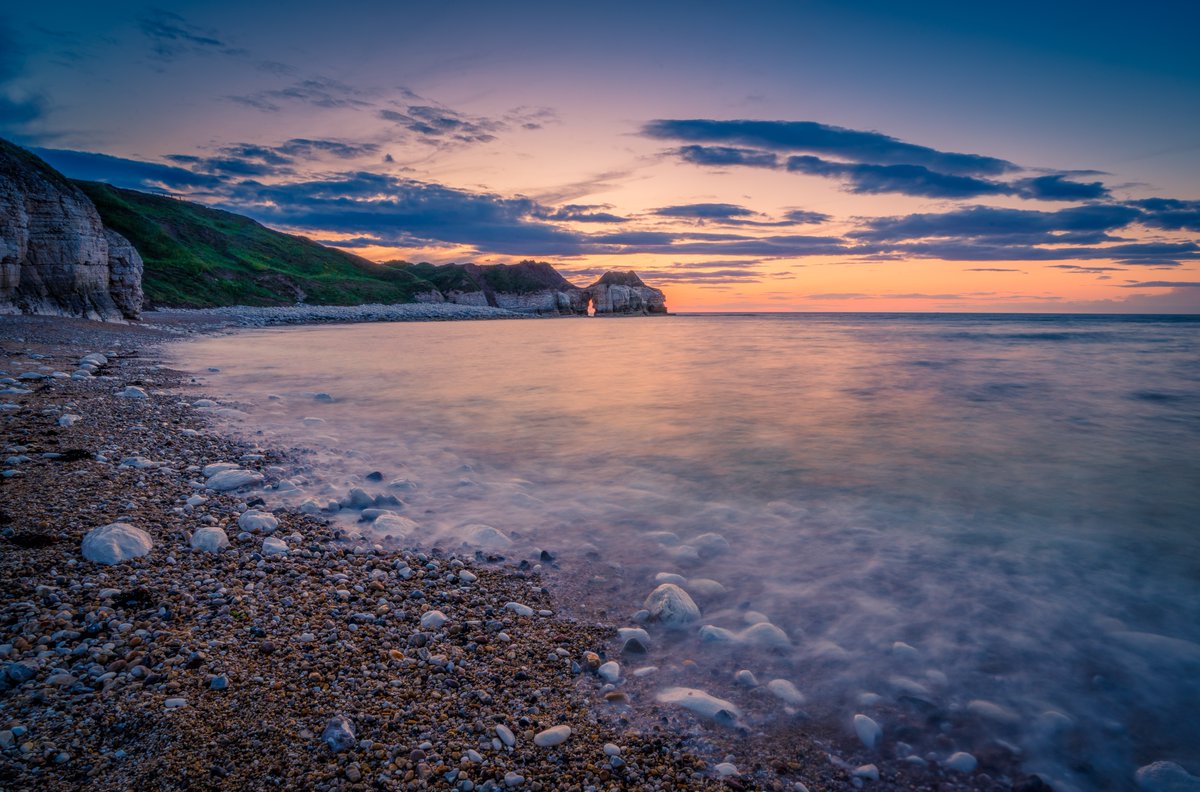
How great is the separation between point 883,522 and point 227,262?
102416 millimetres

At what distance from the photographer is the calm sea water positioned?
2.80 m

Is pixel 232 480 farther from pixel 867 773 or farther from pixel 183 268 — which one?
pixel 183 268

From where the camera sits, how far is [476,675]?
105 inches

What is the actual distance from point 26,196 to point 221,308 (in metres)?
44.7

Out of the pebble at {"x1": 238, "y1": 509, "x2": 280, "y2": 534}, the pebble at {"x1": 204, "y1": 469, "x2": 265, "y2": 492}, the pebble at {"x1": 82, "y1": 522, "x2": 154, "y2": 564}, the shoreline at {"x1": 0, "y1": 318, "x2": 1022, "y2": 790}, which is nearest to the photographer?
the shoreline at {"x1": 0, "y1": 318, "x2": 1022, "y2": 790}

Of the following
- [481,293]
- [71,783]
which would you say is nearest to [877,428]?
[71,783]

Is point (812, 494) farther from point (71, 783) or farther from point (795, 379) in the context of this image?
point (795, 379)

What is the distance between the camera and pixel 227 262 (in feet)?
278

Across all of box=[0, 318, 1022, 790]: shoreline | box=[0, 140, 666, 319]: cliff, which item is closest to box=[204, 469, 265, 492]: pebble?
box=[0, 318, 1022, 790]: shoreline

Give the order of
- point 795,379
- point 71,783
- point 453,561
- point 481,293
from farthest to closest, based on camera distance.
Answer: point 481,293 < point 795,379 < point 453,561 < point 71,783

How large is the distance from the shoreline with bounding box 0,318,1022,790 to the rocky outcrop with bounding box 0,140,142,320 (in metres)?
26.0

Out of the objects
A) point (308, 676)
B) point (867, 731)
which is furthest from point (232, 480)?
point (867, 731)

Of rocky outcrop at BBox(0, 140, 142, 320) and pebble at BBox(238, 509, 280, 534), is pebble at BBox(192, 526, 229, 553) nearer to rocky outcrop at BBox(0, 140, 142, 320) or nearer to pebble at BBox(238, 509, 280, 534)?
pebble at BBox(238, 509, 280, 534)

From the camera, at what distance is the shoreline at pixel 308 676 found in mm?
2029
